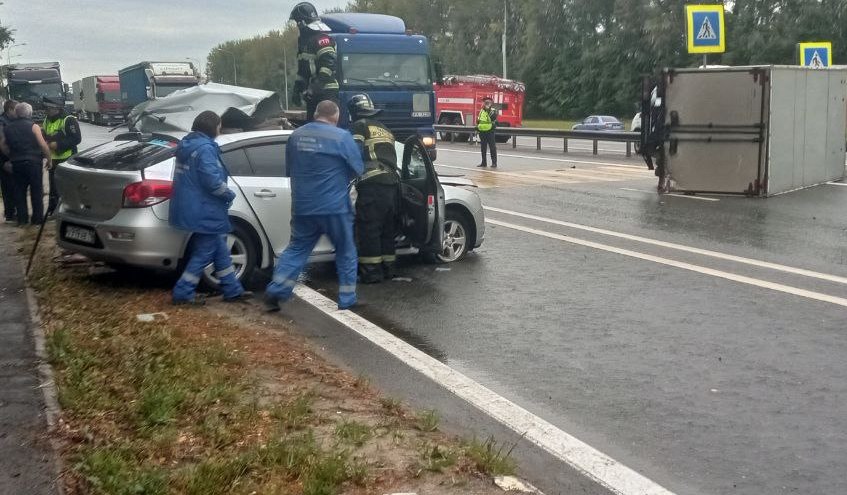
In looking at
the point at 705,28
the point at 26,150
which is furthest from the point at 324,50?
the point at 26,150

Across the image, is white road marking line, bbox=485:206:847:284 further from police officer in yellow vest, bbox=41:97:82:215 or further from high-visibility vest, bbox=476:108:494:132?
high-visibility vest, bbox=476:108:494:132

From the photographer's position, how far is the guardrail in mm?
27342

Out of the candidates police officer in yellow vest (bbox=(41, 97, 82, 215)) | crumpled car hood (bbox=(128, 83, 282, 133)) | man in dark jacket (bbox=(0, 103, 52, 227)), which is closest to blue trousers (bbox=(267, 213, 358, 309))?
man in dark jacket (bbox=(0, 103, 52, 227))

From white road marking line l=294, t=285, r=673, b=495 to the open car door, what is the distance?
1836mm

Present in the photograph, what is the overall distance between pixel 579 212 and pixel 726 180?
3.32 meters

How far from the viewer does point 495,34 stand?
87250 millimetres

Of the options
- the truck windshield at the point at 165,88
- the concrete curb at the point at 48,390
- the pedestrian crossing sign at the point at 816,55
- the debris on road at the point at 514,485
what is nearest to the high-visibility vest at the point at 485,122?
the pedestrian crossing sign at the point at 816,55

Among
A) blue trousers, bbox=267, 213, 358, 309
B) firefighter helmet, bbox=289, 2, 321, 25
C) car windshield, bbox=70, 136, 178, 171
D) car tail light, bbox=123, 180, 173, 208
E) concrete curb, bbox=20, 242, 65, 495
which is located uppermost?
firefighter helmet, bbox=289, 2, 321, 25

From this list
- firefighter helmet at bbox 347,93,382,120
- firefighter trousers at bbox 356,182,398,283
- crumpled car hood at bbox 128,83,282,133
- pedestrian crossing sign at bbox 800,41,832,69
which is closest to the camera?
firefighter trousers at bbox 356,182,398,283

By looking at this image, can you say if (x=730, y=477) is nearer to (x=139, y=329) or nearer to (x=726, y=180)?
(x=139, y=329)

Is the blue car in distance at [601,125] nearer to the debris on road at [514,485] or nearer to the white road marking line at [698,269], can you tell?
the white road marking line at [698,269]

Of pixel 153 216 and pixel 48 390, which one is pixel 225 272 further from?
pixel 48 390

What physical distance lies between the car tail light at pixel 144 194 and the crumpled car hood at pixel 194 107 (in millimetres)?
7157

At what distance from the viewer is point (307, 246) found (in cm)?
839
